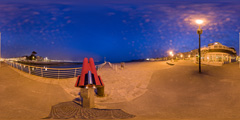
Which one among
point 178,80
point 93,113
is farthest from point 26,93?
point 178,80

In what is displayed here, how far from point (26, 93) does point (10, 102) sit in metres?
1.70

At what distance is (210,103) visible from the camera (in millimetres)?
9164

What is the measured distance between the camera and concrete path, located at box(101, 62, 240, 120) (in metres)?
7.50

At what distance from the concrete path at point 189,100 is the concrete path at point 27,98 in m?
3.69

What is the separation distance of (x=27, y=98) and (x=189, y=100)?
9.95 metres

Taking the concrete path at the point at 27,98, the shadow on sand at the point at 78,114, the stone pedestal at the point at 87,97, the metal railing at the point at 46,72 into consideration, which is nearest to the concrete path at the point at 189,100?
the shadow on sand at the point at 78,114

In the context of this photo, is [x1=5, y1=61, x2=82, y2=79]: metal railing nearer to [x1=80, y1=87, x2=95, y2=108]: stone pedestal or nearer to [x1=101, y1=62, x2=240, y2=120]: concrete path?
[x1=80, y1=87, x2=95, y2=108]: stone pedestal

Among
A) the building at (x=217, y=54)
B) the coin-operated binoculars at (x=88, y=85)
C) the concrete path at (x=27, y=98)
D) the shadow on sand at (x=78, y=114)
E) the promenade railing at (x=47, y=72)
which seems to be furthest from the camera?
the building at (x=217, y=54)

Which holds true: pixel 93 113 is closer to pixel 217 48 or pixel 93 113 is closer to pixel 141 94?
pixel 141 94

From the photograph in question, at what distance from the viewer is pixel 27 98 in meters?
8.79

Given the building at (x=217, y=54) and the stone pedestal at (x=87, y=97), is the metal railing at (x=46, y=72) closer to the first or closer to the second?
the stone pedestal at (x=87, y=97)

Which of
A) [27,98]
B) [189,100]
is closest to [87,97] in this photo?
[27,98]

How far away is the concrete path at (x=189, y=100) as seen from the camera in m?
7.50

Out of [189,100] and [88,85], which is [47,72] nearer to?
[88,85]
